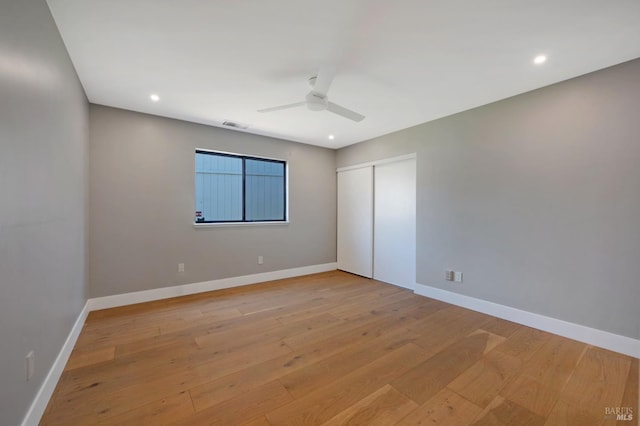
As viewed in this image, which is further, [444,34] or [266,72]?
[266,72]

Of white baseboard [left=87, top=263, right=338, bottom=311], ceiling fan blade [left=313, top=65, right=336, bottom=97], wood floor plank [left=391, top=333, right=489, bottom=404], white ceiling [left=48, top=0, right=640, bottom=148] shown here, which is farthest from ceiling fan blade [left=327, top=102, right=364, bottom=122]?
white baseboard [left=87, top=263, right=338, bottom=311]

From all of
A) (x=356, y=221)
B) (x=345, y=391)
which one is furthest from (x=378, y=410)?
(x=356, y=221)

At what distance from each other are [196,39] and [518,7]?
215 cm

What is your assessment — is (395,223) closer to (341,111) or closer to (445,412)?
(341,111)

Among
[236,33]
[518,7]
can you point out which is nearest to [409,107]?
[518,7]

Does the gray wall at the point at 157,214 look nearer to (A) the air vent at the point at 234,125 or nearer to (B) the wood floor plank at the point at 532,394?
(A) the air vent at the point at 234,125

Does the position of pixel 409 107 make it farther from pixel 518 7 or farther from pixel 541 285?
pixel 541 285

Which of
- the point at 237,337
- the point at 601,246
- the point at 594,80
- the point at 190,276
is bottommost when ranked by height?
the point at 237,337

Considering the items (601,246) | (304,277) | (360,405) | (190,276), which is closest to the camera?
(360,405)

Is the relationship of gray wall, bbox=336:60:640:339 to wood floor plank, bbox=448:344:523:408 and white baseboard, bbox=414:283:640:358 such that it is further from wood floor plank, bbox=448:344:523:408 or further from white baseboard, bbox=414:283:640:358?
wood floor plank, bbox=448:344:523:408

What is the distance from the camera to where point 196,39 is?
1.86 meters

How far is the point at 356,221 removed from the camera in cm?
476

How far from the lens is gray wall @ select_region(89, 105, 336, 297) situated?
9.92 ft

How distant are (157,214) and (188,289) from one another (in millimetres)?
1109
